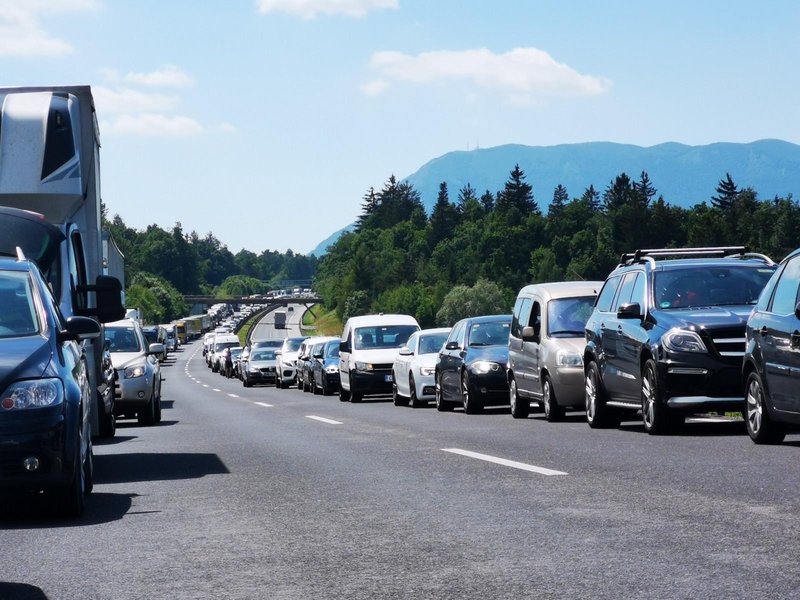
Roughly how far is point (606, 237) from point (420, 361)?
544ft

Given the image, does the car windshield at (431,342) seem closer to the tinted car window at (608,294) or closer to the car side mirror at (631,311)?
the tinted car window at (608,294)

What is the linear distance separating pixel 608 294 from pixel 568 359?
5.08 feet

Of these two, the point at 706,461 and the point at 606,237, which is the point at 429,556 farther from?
the point at 606,237

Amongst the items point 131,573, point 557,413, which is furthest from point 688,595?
point 557,413

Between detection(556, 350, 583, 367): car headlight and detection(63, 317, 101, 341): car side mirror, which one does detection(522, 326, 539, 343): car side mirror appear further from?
detection(63, 317, 101, 341): car side mirror

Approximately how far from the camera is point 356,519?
26.4 feet

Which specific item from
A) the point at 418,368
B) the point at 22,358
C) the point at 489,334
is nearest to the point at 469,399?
the point at 489,334

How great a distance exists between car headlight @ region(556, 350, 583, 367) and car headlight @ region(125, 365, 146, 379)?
24.0ft

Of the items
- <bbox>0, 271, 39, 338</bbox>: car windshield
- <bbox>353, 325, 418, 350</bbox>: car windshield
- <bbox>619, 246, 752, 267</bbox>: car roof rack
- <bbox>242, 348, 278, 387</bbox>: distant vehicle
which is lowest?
<bbox>242, 348, 278, 387</bbox>: distant vehicle

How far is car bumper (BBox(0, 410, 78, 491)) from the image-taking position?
26.1 feet

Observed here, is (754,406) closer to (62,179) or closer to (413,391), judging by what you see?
(62,179)

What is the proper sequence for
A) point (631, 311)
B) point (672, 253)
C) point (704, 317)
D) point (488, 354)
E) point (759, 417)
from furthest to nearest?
point (488, 354) < point (672, 253) < point (631, 311) < point (704, 317) < point (759, 417)

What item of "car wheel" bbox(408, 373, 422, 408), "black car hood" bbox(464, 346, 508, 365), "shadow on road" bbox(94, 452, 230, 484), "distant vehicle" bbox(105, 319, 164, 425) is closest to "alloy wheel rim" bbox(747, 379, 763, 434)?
"shadow on road" bbox(94, 452, 230, 484)

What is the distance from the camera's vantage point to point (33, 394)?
8.06 metres
